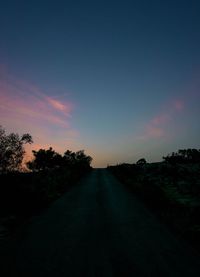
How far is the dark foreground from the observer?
7401mm

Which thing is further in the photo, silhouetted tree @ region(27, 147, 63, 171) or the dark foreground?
silhouetted tree @ region(27, 147, 63, 171)

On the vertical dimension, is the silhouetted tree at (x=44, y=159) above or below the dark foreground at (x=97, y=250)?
above

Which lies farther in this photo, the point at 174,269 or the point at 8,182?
the point at 8,182

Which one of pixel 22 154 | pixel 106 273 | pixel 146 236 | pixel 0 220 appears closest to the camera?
pixel 106 273

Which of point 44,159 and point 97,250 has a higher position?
point 44,159

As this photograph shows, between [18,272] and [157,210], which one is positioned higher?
[157,210]

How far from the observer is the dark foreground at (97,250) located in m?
7.40

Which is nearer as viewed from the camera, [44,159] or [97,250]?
[97,250]

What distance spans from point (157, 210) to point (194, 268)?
985 cm

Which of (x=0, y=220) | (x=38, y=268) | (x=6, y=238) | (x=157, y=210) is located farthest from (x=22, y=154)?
(x=38, y=268)

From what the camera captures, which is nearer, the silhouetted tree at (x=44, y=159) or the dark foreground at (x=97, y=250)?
the dark foreground at (x=97, y=250)

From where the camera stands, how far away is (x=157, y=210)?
17.3 m

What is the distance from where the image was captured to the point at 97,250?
915 centimetres

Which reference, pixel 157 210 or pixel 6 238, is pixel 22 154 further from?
pixel 6 238
